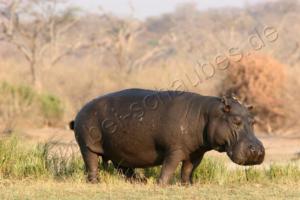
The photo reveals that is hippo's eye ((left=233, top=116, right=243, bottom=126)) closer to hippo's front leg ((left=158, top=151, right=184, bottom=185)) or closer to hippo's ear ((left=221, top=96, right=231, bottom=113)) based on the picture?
hippo's ear ((left=221, top=96, right=231, bottom=113))

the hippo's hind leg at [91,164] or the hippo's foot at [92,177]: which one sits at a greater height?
the hippo's hind leg at [91,164]

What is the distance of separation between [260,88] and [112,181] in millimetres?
14277

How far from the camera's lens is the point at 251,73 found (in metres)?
24.7

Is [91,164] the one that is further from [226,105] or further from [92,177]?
[226,105]

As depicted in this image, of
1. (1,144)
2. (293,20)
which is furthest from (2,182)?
(293,20)

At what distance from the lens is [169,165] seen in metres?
10.5

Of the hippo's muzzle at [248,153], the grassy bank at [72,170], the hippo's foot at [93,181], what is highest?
the hippo's muzzle at [248,153]

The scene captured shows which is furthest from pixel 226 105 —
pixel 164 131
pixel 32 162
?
pixel 32 162

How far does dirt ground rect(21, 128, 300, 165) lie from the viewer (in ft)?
56.4

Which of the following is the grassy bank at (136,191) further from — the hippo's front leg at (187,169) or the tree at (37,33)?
the tree at (37,33)

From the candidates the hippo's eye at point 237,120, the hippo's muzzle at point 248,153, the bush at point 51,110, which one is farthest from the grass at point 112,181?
the bush at point 51,110

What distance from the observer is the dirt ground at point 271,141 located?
17.2 meters

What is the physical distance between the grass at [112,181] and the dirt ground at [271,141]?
179 inches

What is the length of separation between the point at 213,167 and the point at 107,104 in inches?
71.3
